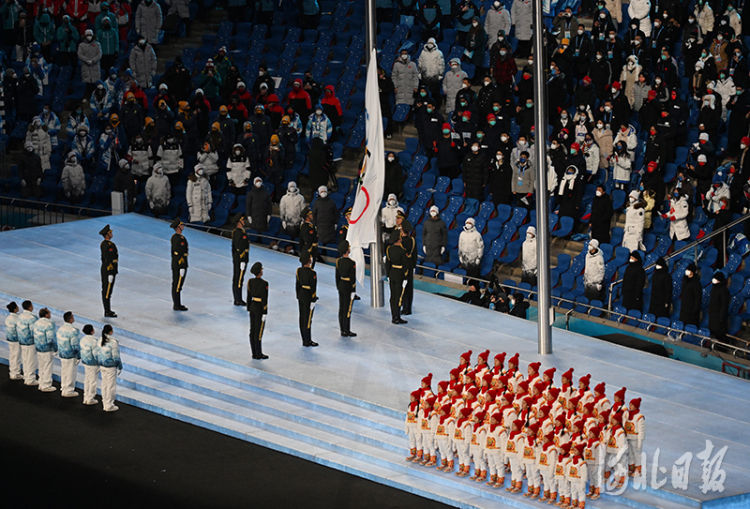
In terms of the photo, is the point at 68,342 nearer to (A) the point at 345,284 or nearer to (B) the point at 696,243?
(A) the point at 345,284

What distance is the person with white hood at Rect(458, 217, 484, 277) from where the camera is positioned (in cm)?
2766

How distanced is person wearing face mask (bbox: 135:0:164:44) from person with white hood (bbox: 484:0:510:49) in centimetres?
930

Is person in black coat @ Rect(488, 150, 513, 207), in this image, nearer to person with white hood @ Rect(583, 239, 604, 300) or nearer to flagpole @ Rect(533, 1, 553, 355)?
person with white hood @ Rect(583, 239, 604, 300)

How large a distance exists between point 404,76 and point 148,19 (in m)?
8.50

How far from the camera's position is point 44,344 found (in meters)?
23.1

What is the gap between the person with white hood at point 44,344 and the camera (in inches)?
911

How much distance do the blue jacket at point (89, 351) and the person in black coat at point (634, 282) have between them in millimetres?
9616

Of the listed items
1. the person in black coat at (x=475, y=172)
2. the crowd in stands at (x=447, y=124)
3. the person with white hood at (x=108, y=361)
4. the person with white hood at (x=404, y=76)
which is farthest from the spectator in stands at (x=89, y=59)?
the person with white hood at (x=108, y=361)

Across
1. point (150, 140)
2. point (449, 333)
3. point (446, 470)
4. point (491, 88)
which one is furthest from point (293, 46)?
point (446, 470)

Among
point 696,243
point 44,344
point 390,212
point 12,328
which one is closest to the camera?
point 44,344

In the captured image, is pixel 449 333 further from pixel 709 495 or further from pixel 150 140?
pixel 150 140

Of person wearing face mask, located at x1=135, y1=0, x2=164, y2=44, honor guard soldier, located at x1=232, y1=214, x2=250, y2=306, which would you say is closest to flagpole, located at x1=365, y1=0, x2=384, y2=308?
honor guard soldier, located at x1=232, y1=214, x2=250, y2=306

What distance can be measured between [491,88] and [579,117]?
2127 millimetres

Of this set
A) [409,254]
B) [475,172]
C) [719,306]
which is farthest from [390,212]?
[719,306]
